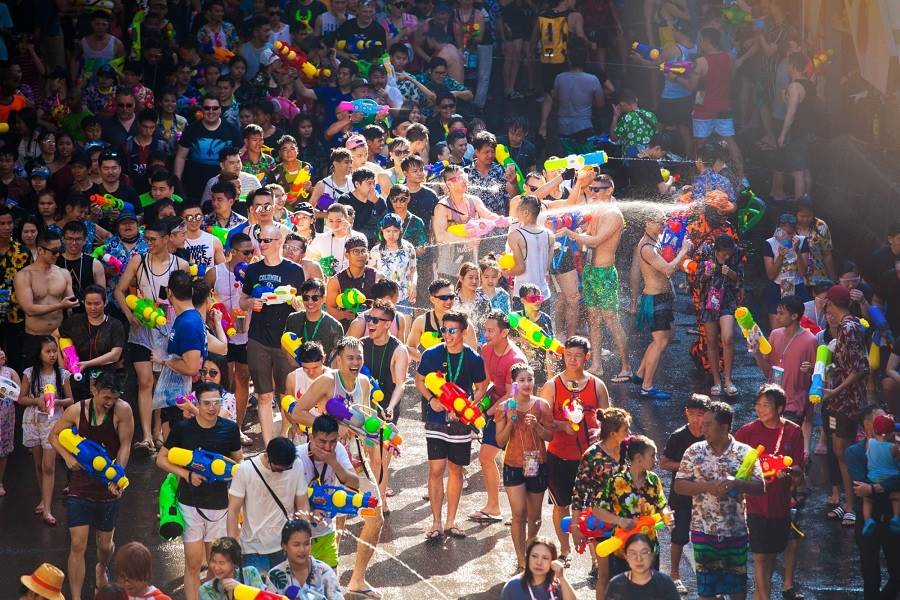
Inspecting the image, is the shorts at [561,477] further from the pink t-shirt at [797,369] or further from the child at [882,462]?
the pink t-shirt at [797,369]

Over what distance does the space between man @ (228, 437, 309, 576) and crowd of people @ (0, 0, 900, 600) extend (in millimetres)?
17

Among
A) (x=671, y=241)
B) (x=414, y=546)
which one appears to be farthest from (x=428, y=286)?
(x=414, y=546)

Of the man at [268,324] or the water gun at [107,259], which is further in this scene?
the water gun at [107,259]

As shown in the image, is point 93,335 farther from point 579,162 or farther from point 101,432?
point 579,162

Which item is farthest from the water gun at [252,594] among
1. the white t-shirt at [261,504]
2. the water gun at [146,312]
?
the water gun at [146,312]

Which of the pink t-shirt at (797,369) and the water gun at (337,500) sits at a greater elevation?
the water gun at (337,500)

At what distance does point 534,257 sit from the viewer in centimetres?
1343

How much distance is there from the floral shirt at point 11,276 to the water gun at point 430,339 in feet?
12.2

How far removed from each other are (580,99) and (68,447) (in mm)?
11082

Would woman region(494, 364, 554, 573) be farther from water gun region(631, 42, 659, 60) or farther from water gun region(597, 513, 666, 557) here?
water gun region(631, 42, 659, 60)

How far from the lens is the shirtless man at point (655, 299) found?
13984 millimetres

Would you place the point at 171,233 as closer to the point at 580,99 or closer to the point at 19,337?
the point at 19,337

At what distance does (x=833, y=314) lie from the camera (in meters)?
12.2

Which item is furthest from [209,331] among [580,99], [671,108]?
[671,108]
